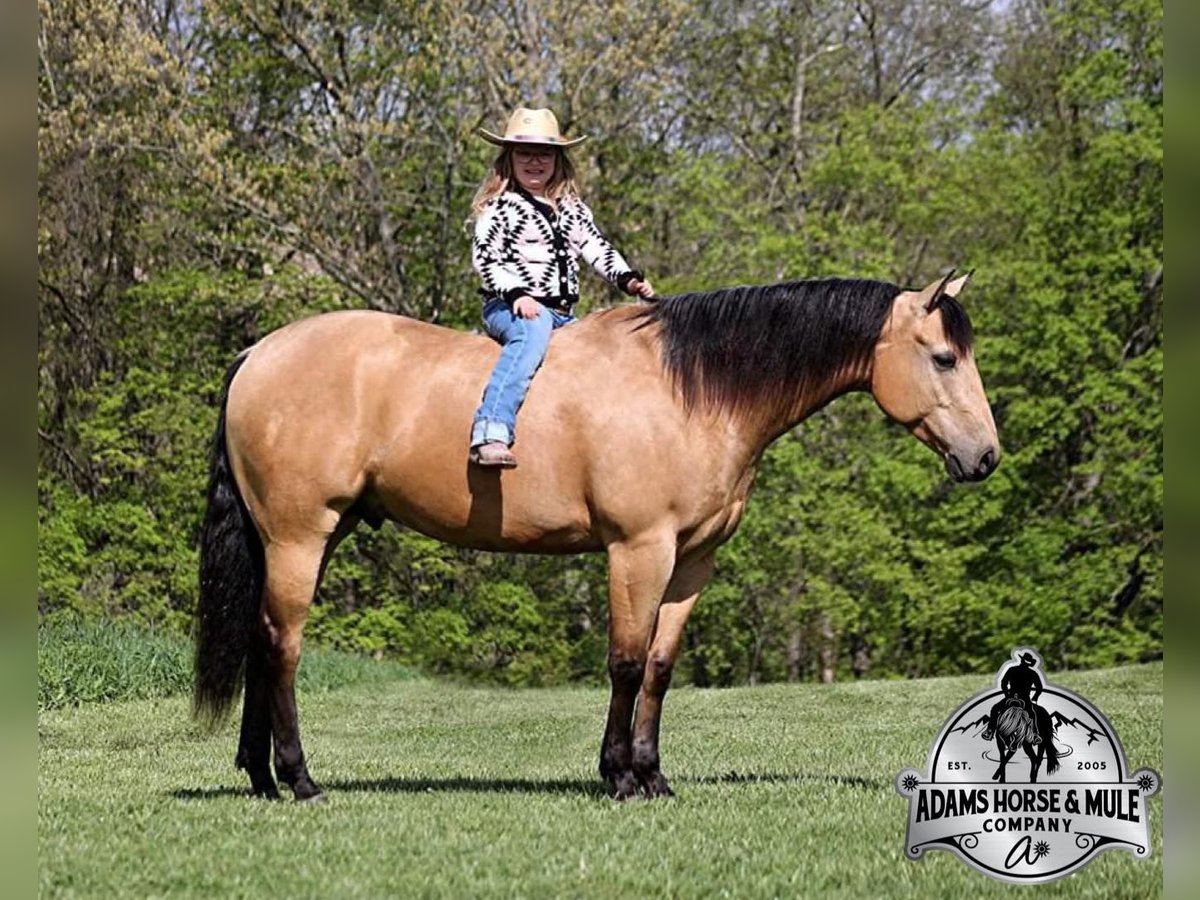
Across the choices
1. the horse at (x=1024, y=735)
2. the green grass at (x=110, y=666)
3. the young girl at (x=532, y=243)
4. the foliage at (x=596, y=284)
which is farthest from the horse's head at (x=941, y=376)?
the foliage at (x=596, y=284)

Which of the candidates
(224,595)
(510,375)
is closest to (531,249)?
(510,375)

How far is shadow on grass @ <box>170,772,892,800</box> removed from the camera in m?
7.18

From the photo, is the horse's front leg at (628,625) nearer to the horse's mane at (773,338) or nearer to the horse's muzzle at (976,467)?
the horse's mane at (773,338)

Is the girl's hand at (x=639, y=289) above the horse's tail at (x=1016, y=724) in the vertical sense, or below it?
above

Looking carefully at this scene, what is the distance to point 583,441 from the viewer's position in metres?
6.75

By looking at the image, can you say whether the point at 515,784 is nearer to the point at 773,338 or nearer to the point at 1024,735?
the point at 773,338

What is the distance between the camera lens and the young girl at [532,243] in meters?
6.88

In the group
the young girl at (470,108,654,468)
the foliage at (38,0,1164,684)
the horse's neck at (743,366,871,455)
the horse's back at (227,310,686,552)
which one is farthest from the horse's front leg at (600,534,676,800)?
the foliage at (38,0,1164,684)

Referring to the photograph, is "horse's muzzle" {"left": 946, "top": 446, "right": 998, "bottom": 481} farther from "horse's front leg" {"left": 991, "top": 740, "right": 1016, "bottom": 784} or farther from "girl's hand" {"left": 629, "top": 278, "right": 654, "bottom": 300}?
"horse's front leg" {"left": 991, "top": 740, "right": 1016, "bottom": 784}

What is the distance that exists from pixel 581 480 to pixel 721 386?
2.41ft

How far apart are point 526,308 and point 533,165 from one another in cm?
73

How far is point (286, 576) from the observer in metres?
6.86

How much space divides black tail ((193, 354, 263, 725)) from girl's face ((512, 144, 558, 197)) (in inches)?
65.4

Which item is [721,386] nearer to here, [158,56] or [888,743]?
[888,743]
